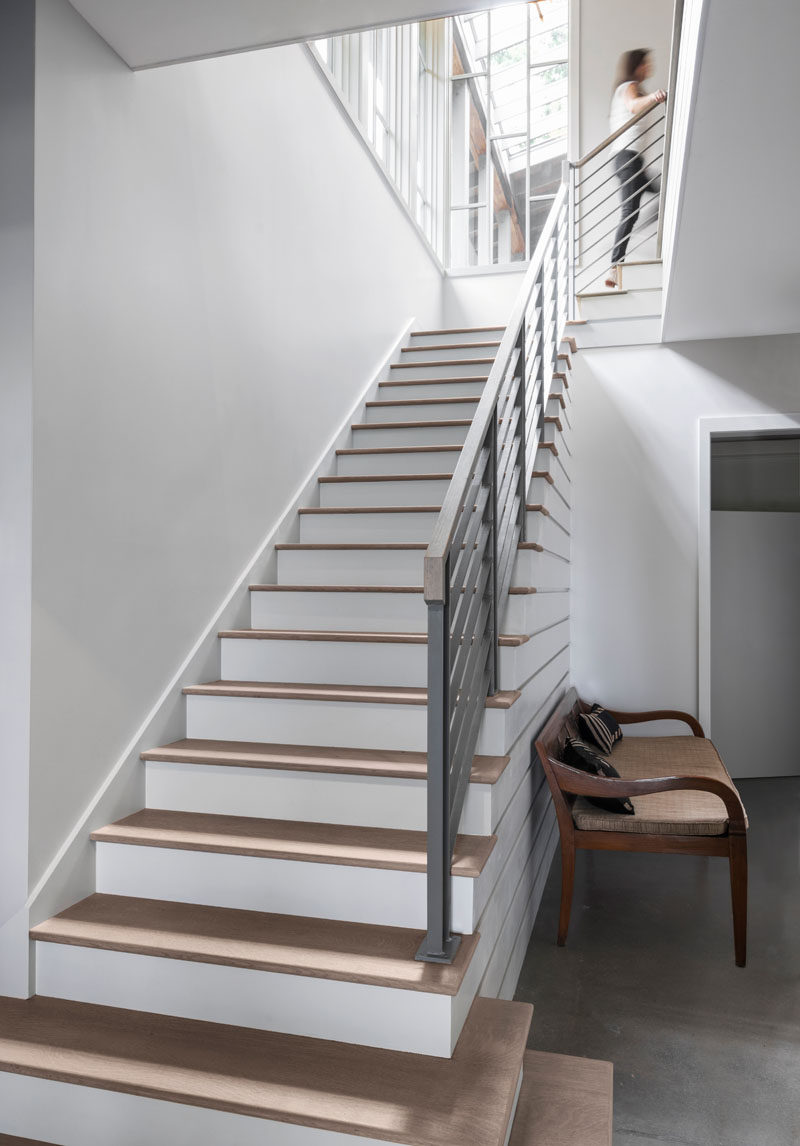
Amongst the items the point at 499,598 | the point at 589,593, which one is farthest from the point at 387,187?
the point at 499,598

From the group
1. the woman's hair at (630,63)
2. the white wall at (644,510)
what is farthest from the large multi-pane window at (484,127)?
the white wall at (644,510)

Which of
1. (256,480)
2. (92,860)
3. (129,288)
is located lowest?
(92,860)

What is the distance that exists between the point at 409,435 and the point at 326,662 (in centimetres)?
181

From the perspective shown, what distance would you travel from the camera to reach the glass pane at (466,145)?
6.99 metres

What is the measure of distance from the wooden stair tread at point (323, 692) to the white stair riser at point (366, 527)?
90cm

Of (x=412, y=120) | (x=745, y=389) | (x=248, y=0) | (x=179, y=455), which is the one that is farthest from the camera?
(x=412, y=120)

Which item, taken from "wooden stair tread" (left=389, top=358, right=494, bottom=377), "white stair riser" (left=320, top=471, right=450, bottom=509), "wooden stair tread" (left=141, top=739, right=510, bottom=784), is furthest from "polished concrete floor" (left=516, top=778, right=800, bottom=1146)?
"wooden stair tread" (left=389, top=358, right=494, bottom=377)

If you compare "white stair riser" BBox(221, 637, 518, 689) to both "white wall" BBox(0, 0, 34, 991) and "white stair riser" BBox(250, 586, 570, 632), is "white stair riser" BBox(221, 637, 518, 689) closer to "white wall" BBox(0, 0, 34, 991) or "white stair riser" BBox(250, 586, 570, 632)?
"white stair riser" BBox(250, 586, 570, 632)

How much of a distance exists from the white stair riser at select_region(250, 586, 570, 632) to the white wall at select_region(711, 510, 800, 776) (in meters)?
2.60

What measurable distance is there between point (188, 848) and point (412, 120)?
552 cm

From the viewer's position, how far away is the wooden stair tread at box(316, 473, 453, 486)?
3.74m

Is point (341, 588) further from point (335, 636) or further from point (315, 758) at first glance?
point (315, 758)

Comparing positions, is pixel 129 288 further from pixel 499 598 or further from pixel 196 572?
pixel 499 598

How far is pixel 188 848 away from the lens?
2.23 metres
